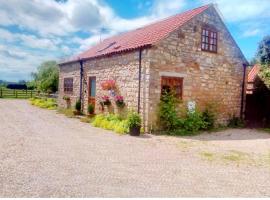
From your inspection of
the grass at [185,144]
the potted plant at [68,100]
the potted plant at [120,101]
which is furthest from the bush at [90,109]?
the grass at [185,144]

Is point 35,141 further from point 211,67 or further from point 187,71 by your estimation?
point 211,67

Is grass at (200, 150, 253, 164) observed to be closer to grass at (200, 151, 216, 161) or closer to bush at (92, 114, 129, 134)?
grass at (200, 151, 216, 161)

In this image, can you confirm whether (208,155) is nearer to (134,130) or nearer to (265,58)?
(134,130)

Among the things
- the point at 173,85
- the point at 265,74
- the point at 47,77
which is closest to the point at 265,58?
the point at 265,74

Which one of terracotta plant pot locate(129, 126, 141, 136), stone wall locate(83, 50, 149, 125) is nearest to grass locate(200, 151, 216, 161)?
terracotta plant pot locate(129, 126, 141, 136)

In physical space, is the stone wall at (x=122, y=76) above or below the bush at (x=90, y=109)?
above

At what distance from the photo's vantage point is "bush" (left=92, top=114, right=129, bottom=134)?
11.5m

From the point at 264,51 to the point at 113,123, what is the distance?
31.9 feet

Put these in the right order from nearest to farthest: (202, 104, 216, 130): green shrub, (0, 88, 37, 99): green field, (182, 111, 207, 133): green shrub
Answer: (182, 111, 207, 133): green shrub → (202, 104, 216, 130): green shrub → (0, 88, 37, 99): green field

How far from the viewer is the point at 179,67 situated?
12.6 meters

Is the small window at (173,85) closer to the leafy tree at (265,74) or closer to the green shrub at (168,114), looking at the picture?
the green shrub at (168,114)

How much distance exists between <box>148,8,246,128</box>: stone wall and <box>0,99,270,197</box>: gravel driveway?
3.01 meters

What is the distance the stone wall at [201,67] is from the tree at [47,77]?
66.5 ft

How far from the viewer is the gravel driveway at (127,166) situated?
A: 4.96 metres
